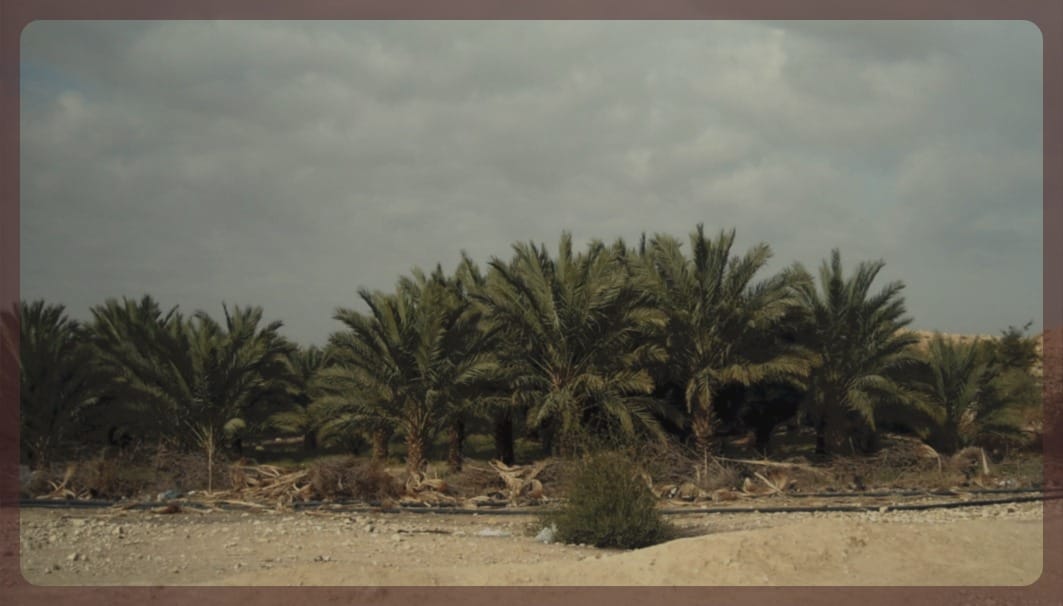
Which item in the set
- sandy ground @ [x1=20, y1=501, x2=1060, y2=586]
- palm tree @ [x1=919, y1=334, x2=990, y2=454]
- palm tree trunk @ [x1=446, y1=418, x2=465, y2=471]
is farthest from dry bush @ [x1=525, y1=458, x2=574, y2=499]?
palm tree @ [x1=919, y1=334, x2=990, y2=454]

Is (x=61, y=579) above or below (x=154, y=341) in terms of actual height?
below

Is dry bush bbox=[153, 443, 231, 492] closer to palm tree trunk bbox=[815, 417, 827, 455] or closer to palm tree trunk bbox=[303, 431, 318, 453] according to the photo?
palm tree trunk bbox=[303, 431, 318, 453]

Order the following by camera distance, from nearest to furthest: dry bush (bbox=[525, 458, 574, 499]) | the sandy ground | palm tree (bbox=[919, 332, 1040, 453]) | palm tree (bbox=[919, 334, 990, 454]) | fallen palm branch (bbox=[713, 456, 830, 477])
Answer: the sandy ground, dry bush (bbox=[525, 458, 574, 499]), fallen palm branch (bbox=[713, 456, 830, 477]), palm tree (bbox=[919, 332, 1040, 453]), palm tree (bbox=[919, 334, 990, 454])

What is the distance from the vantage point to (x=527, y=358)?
845 inches

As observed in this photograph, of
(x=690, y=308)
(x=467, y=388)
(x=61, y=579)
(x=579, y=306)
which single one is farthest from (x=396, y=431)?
(x=61, y=579)

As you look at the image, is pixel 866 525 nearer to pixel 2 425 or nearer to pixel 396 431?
pixel 396 431

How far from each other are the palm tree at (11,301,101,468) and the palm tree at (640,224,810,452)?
13.0 meters

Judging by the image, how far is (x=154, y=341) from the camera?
21.2 metres

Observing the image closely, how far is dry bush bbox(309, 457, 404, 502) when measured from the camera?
52.2ft

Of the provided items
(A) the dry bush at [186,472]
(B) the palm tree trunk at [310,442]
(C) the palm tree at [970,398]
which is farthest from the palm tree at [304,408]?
(C) the palm tree at [970,398]

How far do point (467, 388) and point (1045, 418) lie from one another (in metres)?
13.7

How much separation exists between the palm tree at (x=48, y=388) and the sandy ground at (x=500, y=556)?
960 centimetres

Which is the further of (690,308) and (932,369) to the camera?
(932,369)

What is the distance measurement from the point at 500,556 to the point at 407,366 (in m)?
10.3
